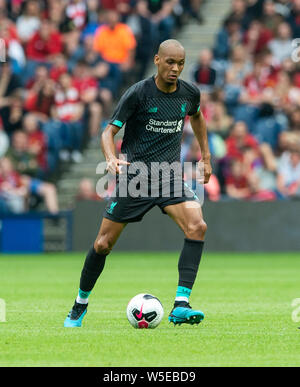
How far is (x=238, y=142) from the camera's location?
19.4 metres

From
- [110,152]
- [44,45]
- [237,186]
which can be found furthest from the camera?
[44,45]

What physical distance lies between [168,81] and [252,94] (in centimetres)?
1244

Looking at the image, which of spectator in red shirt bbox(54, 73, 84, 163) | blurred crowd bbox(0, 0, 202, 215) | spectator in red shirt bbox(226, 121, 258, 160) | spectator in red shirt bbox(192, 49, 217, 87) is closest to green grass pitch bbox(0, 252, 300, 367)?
spectator in red shirt bbox(226, 121, 258, 160)

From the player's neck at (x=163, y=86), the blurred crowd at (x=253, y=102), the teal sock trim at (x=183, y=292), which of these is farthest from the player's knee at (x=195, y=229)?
the blurred crowd at (x=253, y=102)

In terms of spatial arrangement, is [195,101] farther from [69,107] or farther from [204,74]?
[204,74]

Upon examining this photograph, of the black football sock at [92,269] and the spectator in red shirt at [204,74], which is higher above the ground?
the black football sock at [92,269]

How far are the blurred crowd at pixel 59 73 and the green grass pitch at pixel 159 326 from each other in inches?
122

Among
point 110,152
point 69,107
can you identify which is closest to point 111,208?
point 110,152

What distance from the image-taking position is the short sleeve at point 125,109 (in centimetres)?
855

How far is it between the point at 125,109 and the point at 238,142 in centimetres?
1097

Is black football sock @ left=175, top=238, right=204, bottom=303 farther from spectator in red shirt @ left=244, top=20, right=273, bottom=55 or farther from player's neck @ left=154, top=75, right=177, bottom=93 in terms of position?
spectator in red shirt @ left=244, top=20, right=273, bottom=55

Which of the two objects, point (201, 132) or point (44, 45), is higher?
point (201, 132)

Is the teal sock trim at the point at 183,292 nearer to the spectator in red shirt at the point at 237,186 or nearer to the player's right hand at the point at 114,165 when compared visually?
the player's right hand at the point at 114,165
